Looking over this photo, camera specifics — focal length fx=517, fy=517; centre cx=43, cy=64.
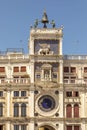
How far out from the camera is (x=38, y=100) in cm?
10219

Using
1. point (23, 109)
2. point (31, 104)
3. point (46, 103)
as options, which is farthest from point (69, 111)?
point (23, 109)

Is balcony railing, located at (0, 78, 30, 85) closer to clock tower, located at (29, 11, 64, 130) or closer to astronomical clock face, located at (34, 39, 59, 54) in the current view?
clock tower, located at (29, 11, 64, 130)

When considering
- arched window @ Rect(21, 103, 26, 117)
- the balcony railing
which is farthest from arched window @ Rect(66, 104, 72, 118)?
the balcony railing

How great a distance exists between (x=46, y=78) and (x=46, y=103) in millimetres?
4966

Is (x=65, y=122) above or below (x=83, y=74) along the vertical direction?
below

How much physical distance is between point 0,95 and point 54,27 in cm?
1771

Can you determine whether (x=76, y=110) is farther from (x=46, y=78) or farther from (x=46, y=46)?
(x=46, y=46)

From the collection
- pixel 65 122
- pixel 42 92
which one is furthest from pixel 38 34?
pixel 65 122

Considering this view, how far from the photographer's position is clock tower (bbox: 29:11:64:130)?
332ft

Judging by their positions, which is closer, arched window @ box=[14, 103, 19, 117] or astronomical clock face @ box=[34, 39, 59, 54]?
arched window @ box=[14, 103, 19, 117]

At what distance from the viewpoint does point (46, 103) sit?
103 meters

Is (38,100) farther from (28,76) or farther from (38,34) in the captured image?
(38,34)

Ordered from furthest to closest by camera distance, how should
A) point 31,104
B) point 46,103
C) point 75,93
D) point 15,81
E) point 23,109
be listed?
1. point 15,81
2. point 75,93
3. point 46,103
4. point 23,109
5. point 31,104

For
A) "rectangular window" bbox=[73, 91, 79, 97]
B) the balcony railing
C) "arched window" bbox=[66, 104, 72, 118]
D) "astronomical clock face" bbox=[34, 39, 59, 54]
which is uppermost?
"astronomical clock face" bbox=[34, 39, 59, 54]
